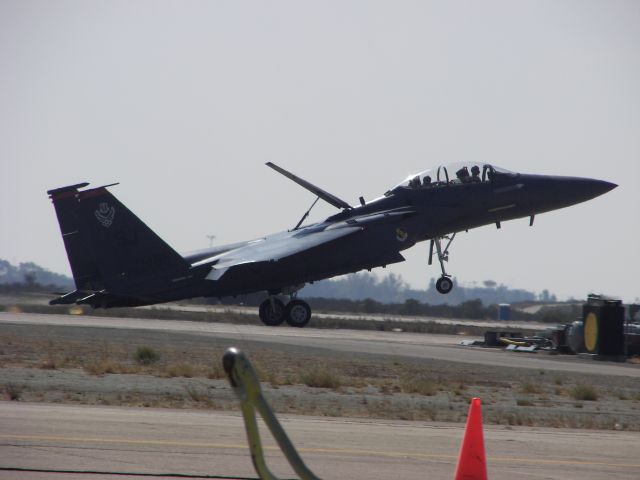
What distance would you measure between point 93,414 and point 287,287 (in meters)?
18.6

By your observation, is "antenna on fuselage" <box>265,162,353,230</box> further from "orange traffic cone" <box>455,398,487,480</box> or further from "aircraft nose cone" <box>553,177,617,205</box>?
"orange traffic cone" <box>455,398,487,480</box>

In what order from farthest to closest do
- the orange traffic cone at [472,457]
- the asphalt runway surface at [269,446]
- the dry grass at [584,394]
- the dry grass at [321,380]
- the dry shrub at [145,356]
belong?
the dry shrub at [145,356] → the dry grass at [584,394] → the dry grass at [321,380] → the asphalt runway surface at [269,446] → the orange traffic cone at [472,457]

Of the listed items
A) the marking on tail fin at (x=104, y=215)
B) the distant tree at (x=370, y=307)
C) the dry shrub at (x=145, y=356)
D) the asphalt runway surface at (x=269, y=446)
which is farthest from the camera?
the distant tree at (x=370, y=307)

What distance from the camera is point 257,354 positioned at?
2603 cm

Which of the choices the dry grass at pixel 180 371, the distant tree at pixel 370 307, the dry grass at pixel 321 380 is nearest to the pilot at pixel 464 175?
the dry grass at pixel 321 380

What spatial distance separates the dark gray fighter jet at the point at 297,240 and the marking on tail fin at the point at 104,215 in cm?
3

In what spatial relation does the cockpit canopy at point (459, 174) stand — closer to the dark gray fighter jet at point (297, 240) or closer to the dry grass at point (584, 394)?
the dark gray fighter jet at point (297, 240)

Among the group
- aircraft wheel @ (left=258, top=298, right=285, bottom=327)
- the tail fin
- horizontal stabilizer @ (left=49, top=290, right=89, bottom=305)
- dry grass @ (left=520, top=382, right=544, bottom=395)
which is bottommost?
dry grass @ (left=520, top=382, right=544, bottom=395)

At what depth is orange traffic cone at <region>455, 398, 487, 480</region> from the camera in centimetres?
879

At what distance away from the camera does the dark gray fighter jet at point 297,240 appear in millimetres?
29609

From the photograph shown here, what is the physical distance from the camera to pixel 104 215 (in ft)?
96.1

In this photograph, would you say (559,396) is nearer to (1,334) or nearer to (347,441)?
(347,441)

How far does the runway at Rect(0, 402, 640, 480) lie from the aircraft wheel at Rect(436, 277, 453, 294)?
55.6 ft

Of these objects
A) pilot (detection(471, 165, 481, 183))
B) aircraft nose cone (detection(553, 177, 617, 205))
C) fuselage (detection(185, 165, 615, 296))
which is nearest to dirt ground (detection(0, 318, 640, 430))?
fuselage (detection(185, 165, 615, 296))
